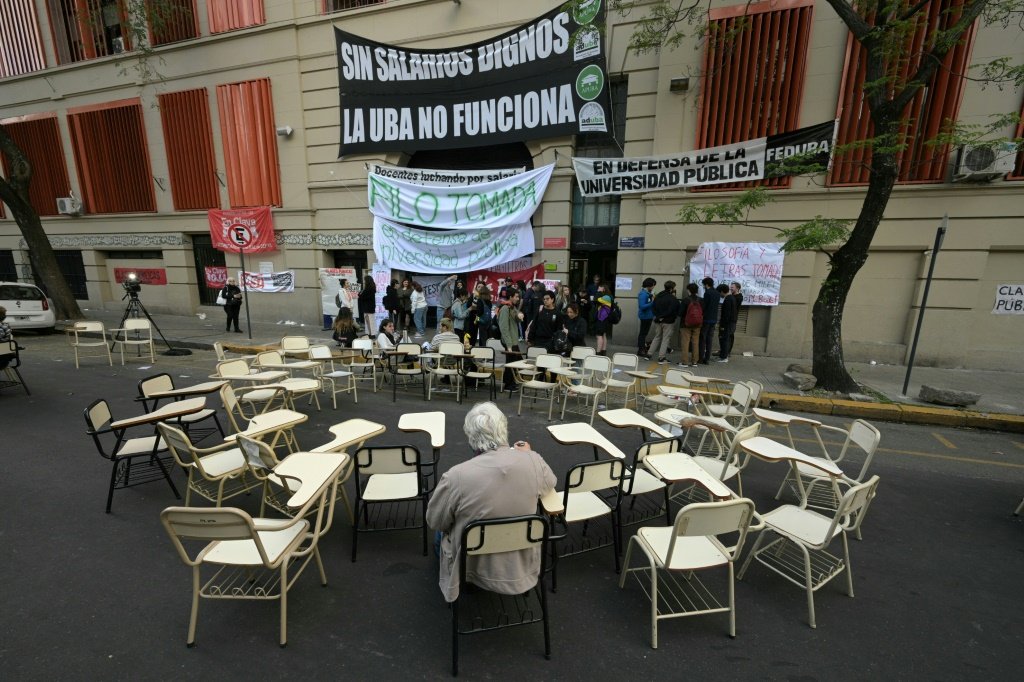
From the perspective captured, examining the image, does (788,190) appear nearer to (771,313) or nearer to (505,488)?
(771,313)

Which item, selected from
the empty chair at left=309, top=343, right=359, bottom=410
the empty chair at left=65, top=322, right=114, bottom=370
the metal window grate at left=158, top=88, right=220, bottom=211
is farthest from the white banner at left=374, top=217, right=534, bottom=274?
the metal window grate at left=158, top=88, right=220, bottom=211

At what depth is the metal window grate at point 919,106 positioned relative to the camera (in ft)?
26.6

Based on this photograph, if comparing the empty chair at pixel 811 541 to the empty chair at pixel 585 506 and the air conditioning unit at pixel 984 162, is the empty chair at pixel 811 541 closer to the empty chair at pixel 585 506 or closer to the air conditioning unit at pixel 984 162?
the empty chair at pixel 585 506

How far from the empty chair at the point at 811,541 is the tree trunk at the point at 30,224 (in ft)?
63.2

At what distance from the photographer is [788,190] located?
919cm

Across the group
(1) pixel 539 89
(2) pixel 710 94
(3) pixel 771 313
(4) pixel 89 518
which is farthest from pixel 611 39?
(4) pixel 89 518

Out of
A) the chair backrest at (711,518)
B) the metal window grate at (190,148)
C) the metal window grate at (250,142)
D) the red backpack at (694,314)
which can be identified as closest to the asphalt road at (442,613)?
the chair backrest at (711,518)

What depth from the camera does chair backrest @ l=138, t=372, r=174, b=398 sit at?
4.66 meters

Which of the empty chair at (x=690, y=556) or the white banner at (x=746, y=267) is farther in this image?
the white banner at (x=746, y=267)

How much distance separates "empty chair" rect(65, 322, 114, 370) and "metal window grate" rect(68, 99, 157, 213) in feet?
17.7

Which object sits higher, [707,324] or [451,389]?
[707,324]

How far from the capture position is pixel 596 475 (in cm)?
312

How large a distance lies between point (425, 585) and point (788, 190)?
1042 centimetres

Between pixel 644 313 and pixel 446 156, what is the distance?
24.1 ft
